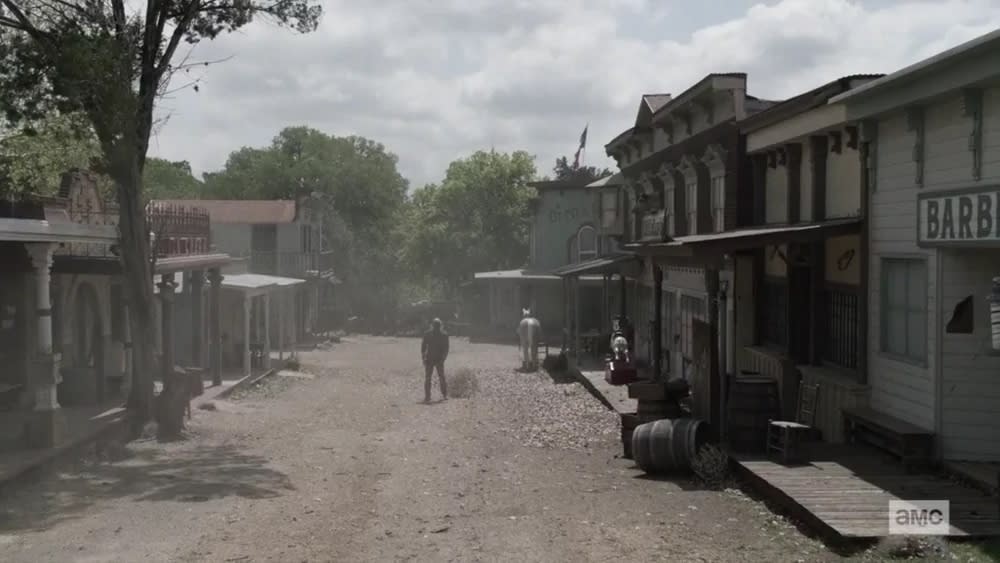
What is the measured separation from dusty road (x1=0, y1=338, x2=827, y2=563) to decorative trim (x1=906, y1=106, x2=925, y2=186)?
3880 mm

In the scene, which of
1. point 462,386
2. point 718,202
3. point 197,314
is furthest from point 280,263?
point 718,202

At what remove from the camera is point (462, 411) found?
71.7ft

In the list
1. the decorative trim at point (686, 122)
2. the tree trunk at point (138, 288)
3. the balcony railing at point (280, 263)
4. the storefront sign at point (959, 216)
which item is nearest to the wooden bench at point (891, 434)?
the storefront sign at point (959, 216)

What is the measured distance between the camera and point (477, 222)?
2496 inches

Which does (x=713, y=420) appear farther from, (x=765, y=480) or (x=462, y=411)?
(x=462, y=411)

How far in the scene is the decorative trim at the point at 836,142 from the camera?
47.3 ft

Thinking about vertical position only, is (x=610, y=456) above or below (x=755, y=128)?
below

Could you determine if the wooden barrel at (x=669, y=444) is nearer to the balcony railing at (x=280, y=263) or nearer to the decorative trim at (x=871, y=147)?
the decorative trim at (x=871, y=147)

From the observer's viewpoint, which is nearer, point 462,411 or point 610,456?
point 610,456

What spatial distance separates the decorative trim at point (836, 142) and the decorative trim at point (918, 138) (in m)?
2.82

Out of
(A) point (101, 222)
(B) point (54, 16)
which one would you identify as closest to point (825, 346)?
(B) point (54, 16)

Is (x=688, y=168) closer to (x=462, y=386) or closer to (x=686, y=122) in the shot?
(x=686, y=122)

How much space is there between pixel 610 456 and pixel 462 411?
7091 millimetres

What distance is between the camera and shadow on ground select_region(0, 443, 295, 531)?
11.7m
